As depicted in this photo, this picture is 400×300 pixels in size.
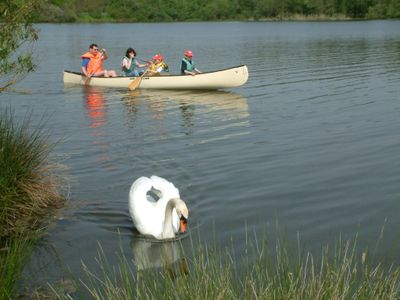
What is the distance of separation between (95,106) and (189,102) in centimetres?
281

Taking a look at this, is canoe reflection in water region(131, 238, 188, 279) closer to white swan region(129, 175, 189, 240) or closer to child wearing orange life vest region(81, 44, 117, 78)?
white swan region(129, 175, 189, 240)

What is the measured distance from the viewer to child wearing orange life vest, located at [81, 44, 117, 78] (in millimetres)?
24062

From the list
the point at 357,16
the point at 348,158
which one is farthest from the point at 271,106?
the point at 357,16

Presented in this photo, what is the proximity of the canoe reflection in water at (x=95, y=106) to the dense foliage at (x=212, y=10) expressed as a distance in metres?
73.2

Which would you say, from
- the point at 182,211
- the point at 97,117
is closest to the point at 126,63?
the point at 97,117

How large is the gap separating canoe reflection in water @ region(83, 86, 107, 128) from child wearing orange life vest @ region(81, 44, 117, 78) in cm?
56

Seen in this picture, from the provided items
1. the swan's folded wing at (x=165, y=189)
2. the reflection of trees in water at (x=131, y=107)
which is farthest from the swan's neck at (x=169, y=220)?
the reflection of trees in water at (x=131, y=107)

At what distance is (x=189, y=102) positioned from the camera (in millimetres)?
20750

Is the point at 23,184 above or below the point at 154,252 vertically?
above

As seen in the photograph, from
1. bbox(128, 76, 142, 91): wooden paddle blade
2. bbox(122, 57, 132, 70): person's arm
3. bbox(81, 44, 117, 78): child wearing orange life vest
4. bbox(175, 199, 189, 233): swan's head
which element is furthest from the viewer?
bbox(81, 44, 117, 78): child wearing orange life vest

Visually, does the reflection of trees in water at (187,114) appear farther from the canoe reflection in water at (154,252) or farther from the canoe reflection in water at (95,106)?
the canoe reflection in water at (154,252)

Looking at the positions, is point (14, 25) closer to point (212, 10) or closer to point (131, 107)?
point (131, 107)

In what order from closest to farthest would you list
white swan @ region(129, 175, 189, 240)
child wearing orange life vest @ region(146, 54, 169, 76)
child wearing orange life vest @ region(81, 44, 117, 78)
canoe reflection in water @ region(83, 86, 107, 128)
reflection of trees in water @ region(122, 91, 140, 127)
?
1. white swan @ region(129, 175, 189, 240)
2. canoe reflection in water @ region(83, 86, 107, 128)
3. reflection of trees in water @ region(122, 91, 140, 127)
4. child wearing orange life vest @ region(146, 54, 169, 76)
5. child wearing orange life vest @ region(81, 44, 117, 78)

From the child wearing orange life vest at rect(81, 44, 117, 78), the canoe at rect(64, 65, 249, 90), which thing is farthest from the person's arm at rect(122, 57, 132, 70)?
the canoe at rect(64, 65, 249, 90)
